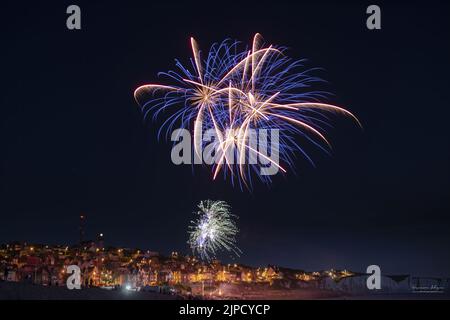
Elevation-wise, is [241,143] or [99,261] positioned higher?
[241,143]

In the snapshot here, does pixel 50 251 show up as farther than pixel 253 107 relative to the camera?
Yes

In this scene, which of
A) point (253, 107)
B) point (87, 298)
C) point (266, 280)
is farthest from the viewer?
point (266, 280)

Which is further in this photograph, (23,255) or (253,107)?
(23,255)

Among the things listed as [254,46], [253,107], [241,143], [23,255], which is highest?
[254,46]

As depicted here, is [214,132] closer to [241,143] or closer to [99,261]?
[241,143]

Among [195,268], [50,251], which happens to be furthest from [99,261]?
[195,268]

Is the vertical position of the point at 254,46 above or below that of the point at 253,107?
above

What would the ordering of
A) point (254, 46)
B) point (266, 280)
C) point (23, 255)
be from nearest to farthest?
point (254, 46)
point (23, 255)
point (266, 280)

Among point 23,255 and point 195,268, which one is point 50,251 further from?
point 195,268
